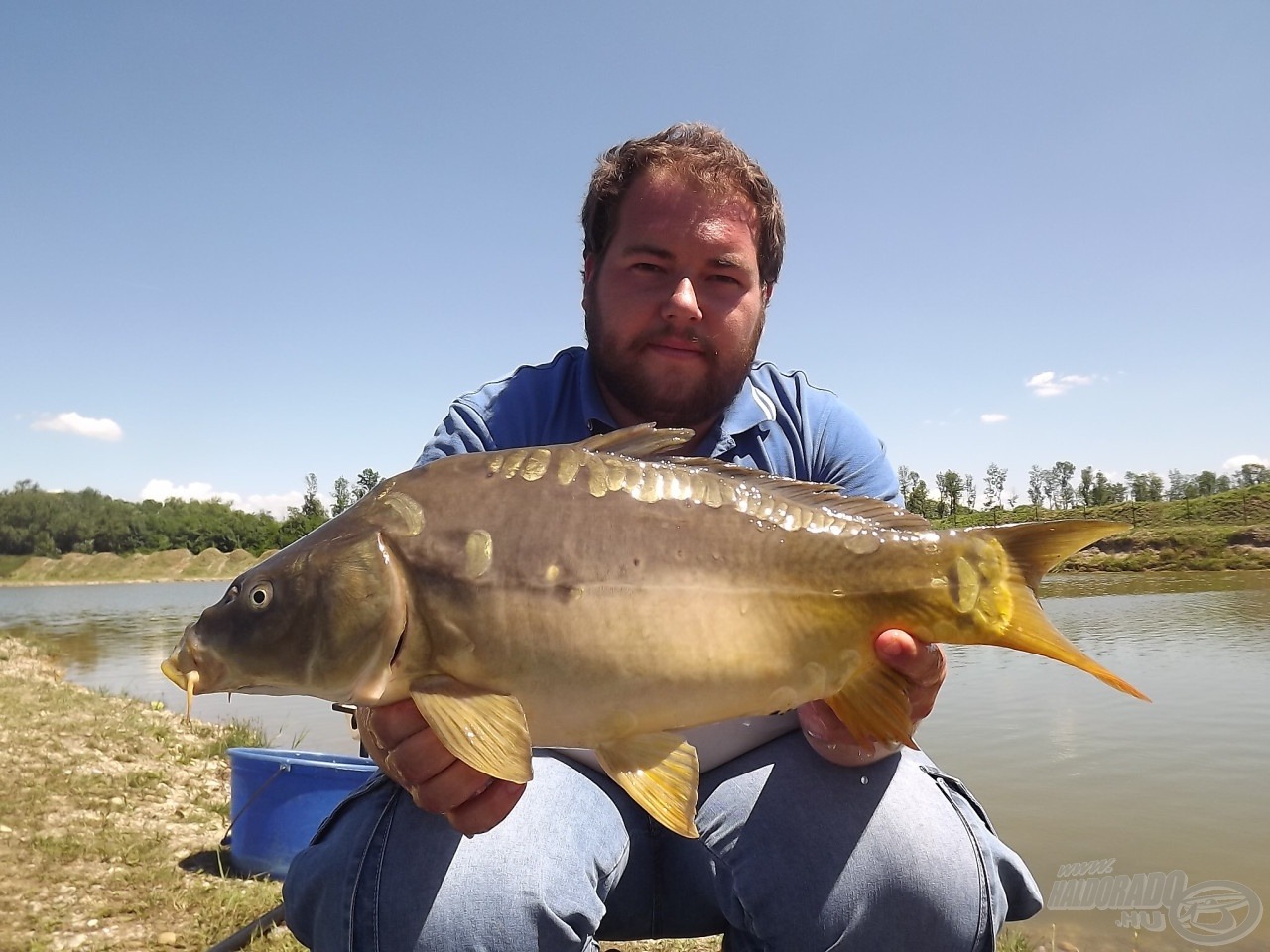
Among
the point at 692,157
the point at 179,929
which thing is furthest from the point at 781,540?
the point at 179,929

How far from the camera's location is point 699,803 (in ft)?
6.70

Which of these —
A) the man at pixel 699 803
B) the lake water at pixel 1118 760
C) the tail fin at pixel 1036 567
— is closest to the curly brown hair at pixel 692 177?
the man at pixel 699 803

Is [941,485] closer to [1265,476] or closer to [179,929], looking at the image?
[1265,476]

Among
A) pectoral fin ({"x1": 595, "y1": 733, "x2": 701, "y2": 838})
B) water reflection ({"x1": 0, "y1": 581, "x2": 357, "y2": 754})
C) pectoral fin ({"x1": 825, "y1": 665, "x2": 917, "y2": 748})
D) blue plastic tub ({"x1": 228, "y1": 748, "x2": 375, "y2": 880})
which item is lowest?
water reflection ({"x1": 0, "y1": 581, "x2": 357, "y2": 754})

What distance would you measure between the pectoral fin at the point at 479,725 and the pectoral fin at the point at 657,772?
20cm

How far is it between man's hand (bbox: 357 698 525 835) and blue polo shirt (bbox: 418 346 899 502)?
3.10ft

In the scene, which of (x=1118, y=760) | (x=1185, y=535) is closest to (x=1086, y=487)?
(x=1185, y=535)

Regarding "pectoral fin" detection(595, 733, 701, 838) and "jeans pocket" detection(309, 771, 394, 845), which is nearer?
"pectoral fin" detection(595, 733, 701, 838)

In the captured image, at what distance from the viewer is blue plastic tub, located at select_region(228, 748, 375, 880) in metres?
3.82

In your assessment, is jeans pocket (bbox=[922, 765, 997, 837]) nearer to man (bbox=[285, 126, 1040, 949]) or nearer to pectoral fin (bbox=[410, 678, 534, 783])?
man (bbox=[285, 126, 1040, 949])

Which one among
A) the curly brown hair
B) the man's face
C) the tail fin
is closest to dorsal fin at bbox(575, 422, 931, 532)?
the tail fin

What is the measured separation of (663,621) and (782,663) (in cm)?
27

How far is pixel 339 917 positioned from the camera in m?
1.73

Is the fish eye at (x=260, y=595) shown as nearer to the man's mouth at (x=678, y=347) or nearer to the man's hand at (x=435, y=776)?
the man's hand at (x=435, y=776)
